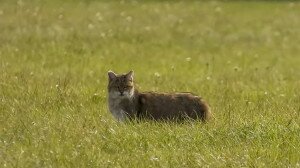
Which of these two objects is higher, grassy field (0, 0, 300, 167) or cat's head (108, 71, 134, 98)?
cat's head (108, 71, 134, 98)

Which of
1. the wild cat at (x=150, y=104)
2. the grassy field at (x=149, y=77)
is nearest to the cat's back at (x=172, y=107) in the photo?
the wild cat at (x=150, y=104)

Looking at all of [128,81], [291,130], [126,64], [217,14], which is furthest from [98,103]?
[217,14]

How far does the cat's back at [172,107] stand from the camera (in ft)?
35.2

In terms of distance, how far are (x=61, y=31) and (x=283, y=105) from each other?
10.5 metres

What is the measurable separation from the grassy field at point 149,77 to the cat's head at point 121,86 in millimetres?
410

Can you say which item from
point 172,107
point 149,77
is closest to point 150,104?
point 172,107

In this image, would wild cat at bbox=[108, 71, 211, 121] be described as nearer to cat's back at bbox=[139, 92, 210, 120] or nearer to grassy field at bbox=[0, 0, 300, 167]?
cat's back at bbox=[139, 92, 210, 120]

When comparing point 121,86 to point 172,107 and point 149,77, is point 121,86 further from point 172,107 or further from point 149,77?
point 149,77

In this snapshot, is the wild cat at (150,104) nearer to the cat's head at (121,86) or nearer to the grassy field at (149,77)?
the cat's head at (121,86)

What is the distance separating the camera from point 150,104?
35.4ft

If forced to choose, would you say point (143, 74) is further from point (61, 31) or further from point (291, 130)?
point (291, 130)

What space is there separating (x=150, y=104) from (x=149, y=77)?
5.12 meters

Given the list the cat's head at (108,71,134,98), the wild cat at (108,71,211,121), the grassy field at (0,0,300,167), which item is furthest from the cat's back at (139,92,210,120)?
the grassy field at (0,0,300,167)

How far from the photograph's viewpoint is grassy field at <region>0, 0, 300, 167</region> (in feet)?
28.7
